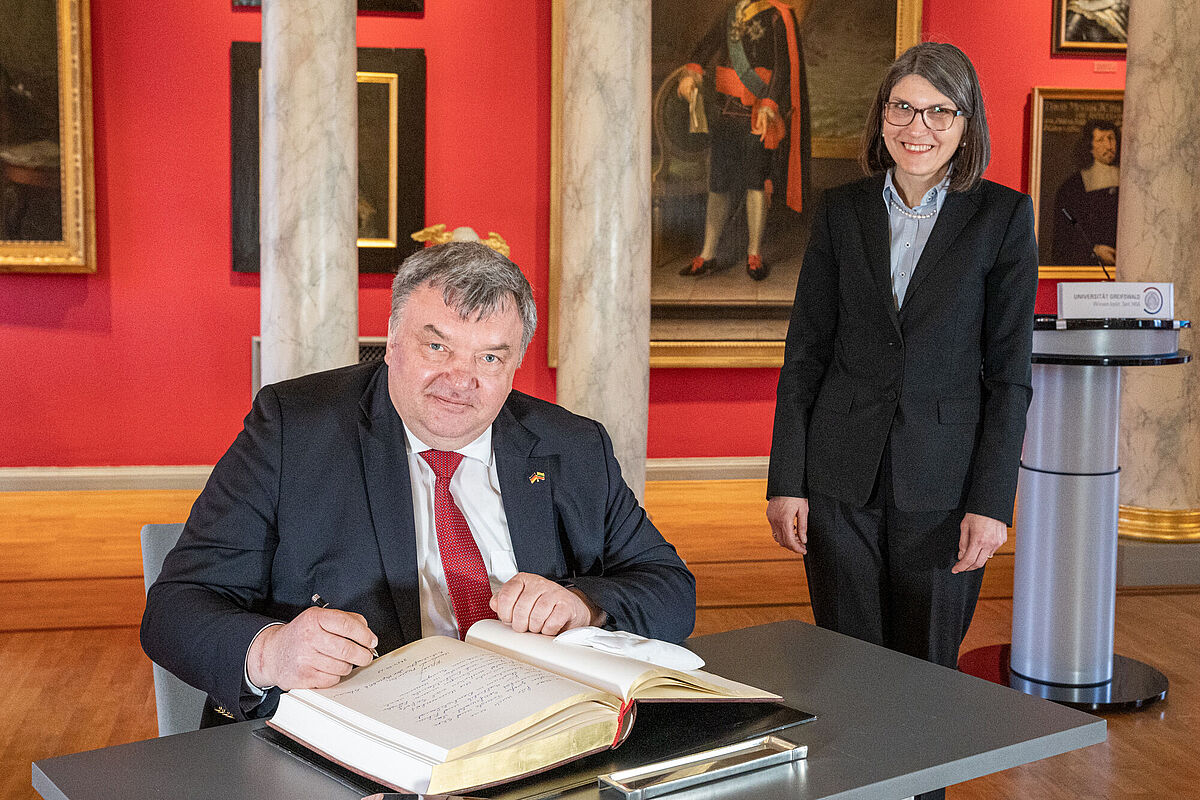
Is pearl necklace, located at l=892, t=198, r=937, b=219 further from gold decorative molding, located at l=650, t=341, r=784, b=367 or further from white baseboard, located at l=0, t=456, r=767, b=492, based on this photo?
white baseboard, located at l=0, t=456, r=767, b=492

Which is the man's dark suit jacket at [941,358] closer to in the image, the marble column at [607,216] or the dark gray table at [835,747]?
the dark gray table at [835,747]

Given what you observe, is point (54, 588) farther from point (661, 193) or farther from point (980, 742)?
point (980, 742)

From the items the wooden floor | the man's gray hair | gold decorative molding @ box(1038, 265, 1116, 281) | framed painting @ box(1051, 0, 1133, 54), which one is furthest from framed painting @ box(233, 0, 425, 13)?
the man's gray hair

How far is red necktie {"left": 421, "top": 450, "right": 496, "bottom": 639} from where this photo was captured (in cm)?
196

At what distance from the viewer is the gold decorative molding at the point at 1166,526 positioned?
5.90 meters

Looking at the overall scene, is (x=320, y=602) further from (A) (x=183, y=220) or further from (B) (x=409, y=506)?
(A) (x=183, y=220)

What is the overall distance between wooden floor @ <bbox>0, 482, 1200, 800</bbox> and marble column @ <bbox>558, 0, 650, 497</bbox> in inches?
45.5

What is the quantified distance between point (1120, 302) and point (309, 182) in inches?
120

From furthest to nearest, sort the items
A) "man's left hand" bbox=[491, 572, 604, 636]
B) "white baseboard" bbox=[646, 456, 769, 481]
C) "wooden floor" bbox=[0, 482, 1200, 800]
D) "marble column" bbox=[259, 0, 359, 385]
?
"white baseboard" bbox=[646, 456, 769, 481]
"marble column" bbox=[259, 0, 359, 385]
"wooden floor" bbox=[0, 482, 1200, 800]
"man's left hand" bbox=[491, 572, 604, 636]

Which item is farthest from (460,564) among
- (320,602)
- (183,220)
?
(183,220)

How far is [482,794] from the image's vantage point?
1.23 metres

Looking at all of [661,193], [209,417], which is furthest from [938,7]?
[209,417]

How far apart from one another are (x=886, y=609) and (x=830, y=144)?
5.32m

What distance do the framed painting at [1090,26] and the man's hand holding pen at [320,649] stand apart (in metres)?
7.59
